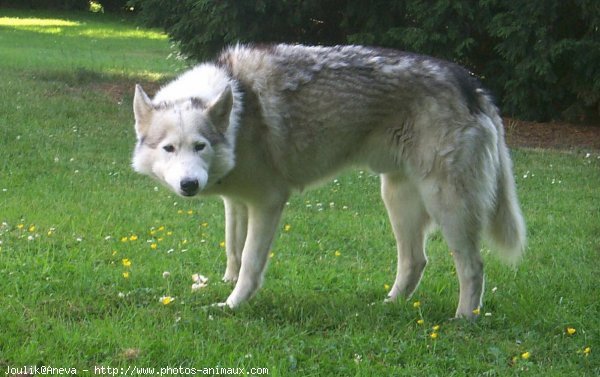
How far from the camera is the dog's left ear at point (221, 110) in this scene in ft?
16.3

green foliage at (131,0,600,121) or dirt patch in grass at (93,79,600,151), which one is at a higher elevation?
green foliage at (131,0,600,121)

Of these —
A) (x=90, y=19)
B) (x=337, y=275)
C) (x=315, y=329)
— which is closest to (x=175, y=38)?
(x=337, y=275)

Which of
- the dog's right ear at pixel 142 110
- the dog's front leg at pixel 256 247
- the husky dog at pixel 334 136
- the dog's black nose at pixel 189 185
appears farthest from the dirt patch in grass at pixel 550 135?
the dog's black nose at pixel 189 185

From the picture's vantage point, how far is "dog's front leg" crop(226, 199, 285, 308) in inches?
205

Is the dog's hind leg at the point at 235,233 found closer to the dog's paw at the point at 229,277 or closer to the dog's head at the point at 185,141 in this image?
the dog's paw at the point at 229,277

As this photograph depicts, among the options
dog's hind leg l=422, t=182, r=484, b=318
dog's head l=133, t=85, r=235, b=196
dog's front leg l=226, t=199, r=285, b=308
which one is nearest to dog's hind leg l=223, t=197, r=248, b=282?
dog's front leg l=226, t=199, r=285, b=308

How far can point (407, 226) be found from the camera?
18.9 feet

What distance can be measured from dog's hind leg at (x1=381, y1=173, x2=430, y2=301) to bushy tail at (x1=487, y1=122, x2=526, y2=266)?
470 mm

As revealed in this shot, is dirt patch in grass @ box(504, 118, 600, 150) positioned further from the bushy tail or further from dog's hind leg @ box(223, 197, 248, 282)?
dog's hind leg @ box(223, 197, 248, 282)

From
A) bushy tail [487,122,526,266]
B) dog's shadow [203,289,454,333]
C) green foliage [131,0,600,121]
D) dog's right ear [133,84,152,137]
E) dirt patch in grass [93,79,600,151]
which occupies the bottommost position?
dirt patch in grass [93,79,600,151]

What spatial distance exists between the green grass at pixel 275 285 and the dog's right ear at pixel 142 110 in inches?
39.7

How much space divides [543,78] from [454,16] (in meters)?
1.66

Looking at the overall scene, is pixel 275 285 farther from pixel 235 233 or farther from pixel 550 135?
pixel 550 135

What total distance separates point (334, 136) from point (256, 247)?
0.86 meters
